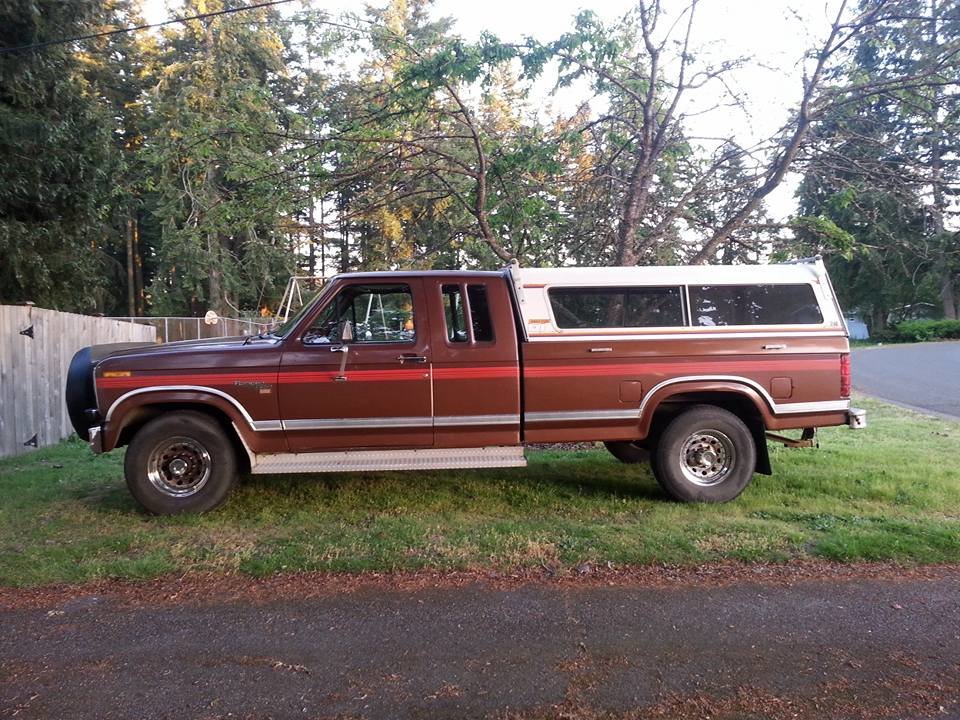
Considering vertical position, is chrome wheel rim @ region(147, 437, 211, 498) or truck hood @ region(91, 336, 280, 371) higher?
truck hood @ region(91, 336, 280, 371)

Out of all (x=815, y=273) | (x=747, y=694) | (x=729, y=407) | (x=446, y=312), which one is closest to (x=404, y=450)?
(x=446, y=312)

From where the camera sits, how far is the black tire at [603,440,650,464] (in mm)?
7043

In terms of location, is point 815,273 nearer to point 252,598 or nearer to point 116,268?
point 252,598

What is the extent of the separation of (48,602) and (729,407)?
17.4 ft

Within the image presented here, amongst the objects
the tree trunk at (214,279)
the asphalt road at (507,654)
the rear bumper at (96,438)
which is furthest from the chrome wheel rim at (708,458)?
the tree trunk at (214,279)

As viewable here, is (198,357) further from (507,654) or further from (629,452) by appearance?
(629,452)

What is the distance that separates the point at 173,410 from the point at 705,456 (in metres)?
4.47

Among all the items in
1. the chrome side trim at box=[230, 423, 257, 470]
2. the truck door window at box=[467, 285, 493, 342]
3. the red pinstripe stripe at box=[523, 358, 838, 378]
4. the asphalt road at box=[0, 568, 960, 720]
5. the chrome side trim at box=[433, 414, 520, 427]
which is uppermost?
the truck door window at box=[467, 285, 493, 342]

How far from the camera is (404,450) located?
18.8 ft

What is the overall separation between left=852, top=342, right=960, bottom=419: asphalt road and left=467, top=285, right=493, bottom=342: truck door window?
31.5ft

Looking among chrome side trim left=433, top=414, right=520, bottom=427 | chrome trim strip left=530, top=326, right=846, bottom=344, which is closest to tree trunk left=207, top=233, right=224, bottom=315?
chrome side trim left=433, top=414, right=520, bottom=427

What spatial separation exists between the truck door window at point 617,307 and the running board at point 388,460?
1221mm

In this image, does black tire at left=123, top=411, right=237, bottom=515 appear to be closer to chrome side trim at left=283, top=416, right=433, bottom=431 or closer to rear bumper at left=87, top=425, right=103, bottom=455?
rear bumper at left=87, top=425, right=103, bottom=455

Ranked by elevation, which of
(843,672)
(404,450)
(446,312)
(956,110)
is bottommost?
(843,672)
